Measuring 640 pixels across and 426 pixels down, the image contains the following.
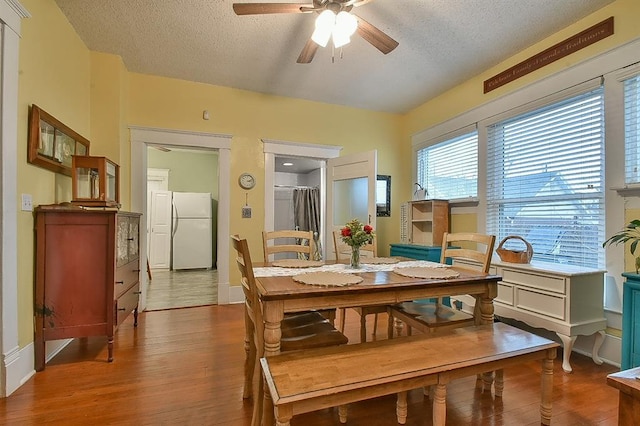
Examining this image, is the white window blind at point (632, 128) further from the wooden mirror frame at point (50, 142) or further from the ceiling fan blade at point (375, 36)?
the wooden mirror frame at point (50, 142)

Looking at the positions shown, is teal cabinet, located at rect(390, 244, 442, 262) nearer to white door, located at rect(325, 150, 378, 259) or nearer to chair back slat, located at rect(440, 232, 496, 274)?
white door, located at rect(325, 150, 378, 259)

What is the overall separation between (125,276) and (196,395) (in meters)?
1.34

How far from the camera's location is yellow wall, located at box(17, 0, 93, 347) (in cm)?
202

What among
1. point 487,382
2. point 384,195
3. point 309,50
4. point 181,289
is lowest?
point 181,289

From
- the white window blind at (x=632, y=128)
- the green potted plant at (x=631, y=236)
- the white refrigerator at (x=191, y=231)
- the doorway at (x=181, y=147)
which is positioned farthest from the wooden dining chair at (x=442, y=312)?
the white refrigerator at (x=191, y=231)

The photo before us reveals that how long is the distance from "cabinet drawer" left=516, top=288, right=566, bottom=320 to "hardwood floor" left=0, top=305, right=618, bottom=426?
398 millimetres

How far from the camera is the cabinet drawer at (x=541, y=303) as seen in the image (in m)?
2.21

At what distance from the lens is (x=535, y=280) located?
2379 mm

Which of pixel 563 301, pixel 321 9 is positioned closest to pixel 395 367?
pixel 563 301

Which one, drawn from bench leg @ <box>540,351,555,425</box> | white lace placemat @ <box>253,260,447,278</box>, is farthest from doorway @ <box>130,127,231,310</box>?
bench leg @ <box>540,351,555,425</box>

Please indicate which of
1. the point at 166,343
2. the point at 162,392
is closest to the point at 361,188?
the point at 166,343

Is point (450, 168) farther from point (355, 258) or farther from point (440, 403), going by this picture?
point (440, 403)

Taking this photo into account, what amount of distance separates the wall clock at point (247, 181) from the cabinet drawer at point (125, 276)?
5.01 feet

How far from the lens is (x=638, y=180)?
2.17 meters
